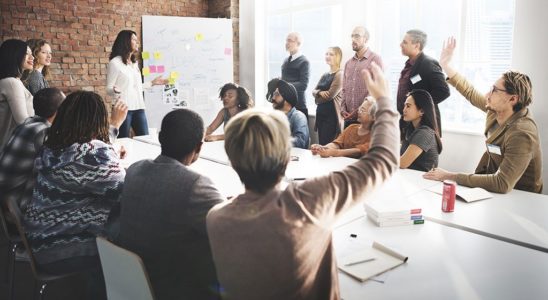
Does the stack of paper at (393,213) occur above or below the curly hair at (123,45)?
below

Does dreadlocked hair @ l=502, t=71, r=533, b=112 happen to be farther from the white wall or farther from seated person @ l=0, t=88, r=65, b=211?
seated person @ l=0, t=88, r=65, b=211

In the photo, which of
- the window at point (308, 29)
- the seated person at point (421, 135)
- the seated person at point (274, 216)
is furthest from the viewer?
the window at point (308, 29)

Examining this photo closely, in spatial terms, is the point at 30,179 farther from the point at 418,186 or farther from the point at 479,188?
the point at 479,188

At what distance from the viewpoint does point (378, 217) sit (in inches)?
78.3

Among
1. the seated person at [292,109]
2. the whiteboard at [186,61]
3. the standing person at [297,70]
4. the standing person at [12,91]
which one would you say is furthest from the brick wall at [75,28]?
the seated person at [292,109]

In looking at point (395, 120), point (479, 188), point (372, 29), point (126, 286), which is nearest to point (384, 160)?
point (395, 120)

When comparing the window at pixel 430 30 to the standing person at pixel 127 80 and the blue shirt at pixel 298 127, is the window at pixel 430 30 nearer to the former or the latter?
the blue shirt at pixel 298 127

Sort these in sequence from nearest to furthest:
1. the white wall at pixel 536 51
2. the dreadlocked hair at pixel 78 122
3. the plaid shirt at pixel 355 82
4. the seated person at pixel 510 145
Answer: the dreadlocked hair at pixel 78 122, the seated person at pixel 510 145, the white wall at pixel 536 51, the plaid shirt at pixel 355 82

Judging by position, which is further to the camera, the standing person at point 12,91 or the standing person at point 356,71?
the standing person at point 356,71

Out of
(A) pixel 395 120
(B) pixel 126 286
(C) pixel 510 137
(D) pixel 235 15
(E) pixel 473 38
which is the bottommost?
(B) pixel 126 286

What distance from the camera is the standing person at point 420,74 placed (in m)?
4.23

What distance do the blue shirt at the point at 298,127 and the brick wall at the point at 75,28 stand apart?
3595 mm

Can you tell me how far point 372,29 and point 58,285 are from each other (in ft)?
14.4

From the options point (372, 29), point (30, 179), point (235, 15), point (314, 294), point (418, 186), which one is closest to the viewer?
point (314, 294)
